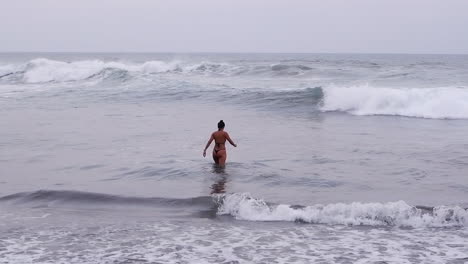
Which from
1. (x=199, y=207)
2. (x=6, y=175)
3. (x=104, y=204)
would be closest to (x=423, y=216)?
(x=199, y=207)

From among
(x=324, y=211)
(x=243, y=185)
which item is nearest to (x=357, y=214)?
(x=324, y=211)

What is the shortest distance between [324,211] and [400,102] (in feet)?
47.5

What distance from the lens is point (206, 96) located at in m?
25.9

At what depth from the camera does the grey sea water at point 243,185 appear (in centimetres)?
678

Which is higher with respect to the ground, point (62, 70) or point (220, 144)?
point (62, 70)

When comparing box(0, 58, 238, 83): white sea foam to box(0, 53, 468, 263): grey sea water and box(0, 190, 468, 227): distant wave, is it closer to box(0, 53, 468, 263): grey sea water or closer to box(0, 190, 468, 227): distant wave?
box(0, 53, 468, 263): grey sea water

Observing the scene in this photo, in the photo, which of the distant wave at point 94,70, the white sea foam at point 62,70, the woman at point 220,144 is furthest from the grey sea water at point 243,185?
the white sea foam at point 62,70

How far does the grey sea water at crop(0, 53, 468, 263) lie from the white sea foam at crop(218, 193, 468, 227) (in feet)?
0.06

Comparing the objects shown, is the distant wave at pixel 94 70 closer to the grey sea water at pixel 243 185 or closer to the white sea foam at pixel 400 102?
the white sea foam at pixel 400 102

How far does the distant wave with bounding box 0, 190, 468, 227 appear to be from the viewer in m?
7.81

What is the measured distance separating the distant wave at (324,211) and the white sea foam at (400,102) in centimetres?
1234

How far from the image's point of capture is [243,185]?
983 cm

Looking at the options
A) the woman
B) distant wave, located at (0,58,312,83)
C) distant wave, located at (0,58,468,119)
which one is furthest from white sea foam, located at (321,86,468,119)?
distant wave, located at (0,58,312,83)

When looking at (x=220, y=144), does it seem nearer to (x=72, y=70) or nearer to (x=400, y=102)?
(x=400, y=102)
